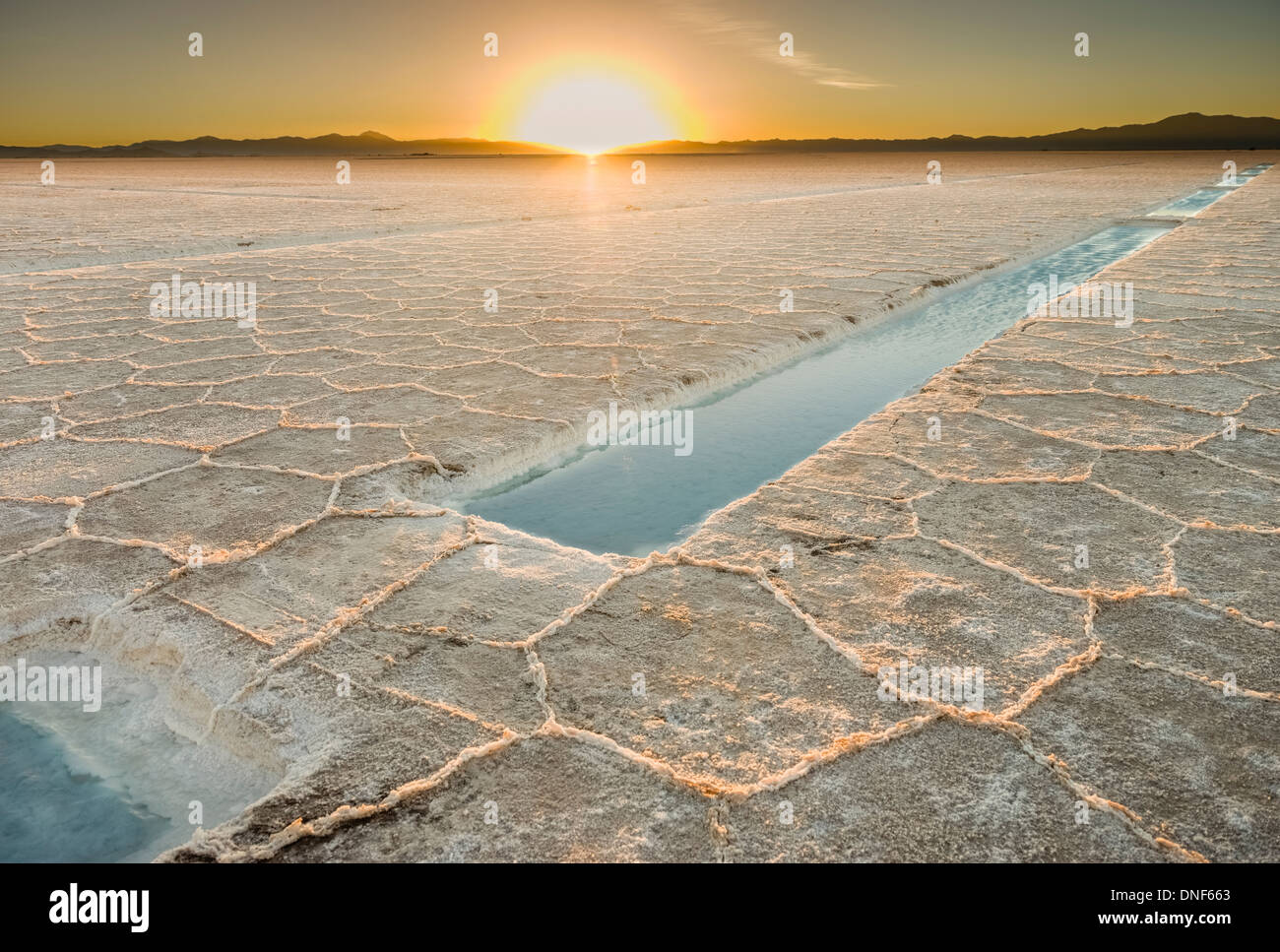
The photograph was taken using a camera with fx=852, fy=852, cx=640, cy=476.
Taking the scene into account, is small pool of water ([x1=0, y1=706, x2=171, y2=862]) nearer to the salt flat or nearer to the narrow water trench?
the salt flat

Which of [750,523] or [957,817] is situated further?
[750,523]

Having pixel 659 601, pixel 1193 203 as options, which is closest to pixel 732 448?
pixel 659 601

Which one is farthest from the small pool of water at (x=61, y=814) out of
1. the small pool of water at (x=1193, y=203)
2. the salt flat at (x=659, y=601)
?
the small pool of water at (x=1193, y=203)

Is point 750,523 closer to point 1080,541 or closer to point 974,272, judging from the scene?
point 1080,541

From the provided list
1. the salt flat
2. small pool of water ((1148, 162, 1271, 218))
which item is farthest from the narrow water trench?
small pool of water ((1148, 162, 1271, 218))
